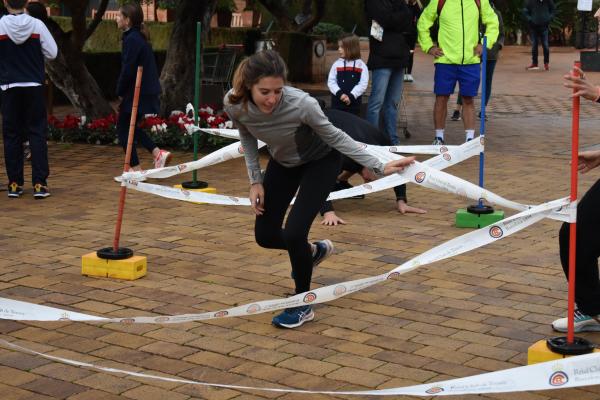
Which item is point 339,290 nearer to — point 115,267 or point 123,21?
point 115,267

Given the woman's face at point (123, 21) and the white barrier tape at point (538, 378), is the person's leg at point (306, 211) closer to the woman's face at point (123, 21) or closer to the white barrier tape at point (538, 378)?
the white barrier tape at point (538, 378)

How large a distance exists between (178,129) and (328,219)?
15.3 ft

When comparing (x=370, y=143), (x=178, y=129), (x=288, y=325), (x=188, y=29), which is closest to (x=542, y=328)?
(x=288, y=325)

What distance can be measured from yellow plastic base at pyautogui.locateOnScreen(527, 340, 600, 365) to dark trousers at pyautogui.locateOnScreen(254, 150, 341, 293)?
140cm

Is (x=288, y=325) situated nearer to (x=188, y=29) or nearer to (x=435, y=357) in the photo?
(x=435, y=357)

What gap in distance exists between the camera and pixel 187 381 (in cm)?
511

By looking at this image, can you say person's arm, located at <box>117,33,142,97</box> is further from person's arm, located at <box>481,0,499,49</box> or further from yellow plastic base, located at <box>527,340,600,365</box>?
yellow plastic base, located at <box>527,340,600,365</box>

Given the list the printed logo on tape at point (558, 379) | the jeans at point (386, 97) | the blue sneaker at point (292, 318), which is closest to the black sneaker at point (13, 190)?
the jeans at point (386, 97)

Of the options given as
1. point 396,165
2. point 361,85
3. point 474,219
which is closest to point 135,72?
point 361,85

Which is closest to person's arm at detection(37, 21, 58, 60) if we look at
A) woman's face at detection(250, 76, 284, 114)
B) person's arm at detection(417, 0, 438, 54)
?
person's arm at detection(417, 0, 438, 54)

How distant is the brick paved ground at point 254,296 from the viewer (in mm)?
5254

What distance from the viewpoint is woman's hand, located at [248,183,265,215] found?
20.0 feet

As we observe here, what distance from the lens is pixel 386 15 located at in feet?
37.5

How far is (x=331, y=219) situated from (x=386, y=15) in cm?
347
